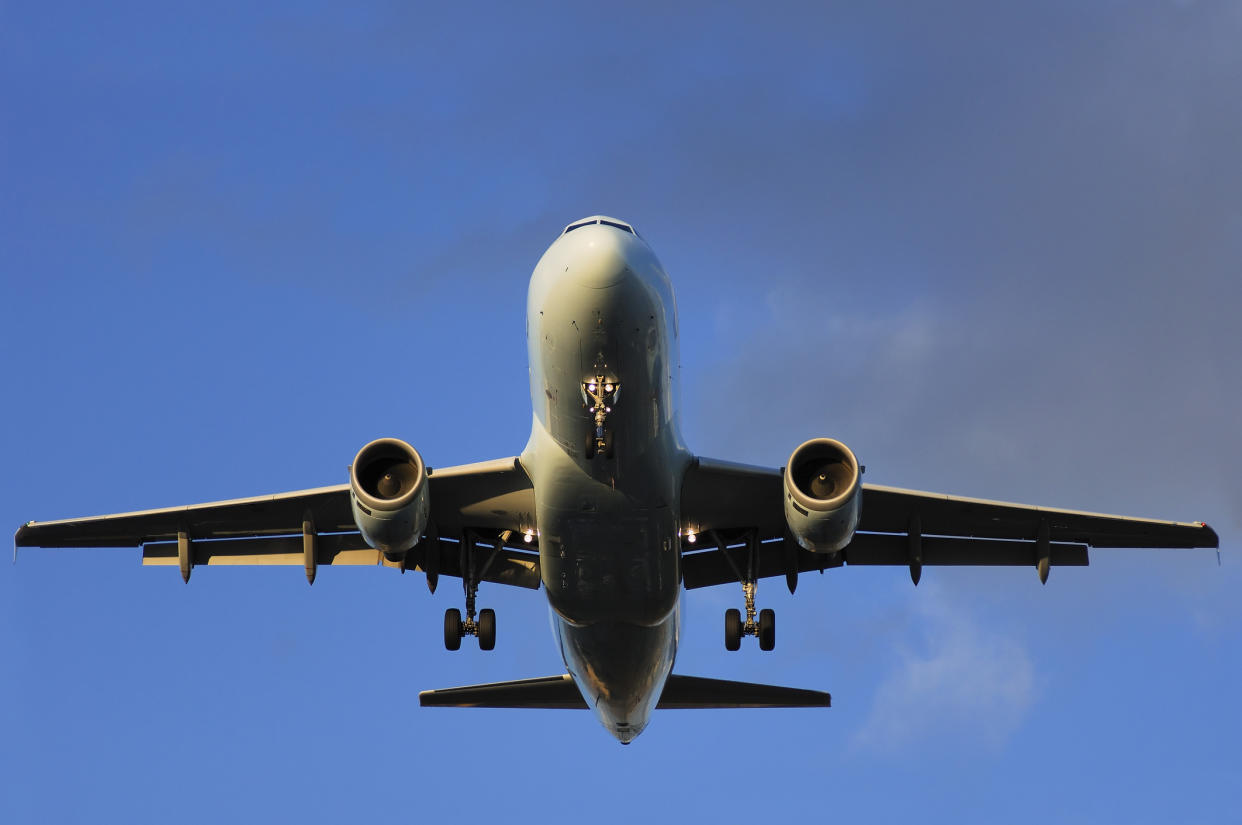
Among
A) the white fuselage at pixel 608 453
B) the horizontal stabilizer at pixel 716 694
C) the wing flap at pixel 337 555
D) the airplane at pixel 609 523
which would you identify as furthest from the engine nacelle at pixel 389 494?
the horizontal stabilizer at pixel 716 694

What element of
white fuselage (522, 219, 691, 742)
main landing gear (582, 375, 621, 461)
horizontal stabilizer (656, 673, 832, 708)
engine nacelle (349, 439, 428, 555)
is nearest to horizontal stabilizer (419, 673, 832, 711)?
horizontal stabilizer (656, 673, 832, 708)

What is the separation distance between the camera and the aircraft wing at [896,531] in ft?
76.1

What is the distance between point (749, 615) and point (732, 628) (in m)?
0.47

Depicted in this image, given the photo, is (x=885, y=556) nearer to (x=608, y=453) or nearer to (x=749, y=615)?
(x=749, y=615)

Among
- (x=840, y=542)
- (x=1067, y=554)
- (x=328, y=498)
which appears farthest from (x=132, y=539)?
(x=1067, y=554)

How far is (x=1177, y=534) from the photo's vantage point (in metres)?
23.8

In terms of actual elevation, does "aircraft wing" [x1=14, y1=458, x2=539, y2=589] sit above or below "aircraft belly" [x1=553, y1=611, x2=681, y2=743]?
above

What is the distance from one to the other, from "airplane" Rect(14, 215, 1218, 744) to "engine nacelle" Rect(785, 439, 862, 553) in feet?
0.09

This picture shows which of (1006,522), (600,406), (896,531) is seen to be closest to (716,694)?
(896,531)

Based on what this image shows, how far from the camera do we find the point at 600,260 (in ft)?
62.5

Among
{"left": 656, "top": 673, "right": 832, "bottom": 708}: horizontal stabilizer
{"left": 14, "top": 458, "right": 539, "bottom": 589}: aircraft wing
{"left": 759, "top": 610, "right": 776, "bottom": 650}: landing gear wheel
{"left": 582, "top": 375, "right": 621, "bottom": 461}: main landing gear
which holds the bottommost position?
{"left": 656, "top": 673, "right": 832, "bottom": 708}: horizontal stabilizer

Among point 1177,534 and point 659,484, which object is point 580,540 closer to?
point 659,484

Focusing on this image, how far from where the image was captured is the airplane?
19.6 m

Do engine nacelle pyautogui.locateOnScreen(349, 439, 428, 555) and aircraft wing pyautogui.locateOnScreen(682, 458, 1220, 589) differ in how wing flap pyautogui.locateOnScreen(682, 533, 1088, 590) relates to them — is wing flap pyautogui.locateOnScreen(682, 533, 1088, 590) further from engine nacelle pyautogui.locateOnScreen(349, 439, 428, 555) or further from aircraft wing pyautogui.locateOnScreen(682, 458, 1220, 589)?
engine nacelle pyautogui.locateOnScreen(349, 439, 428, 555)
